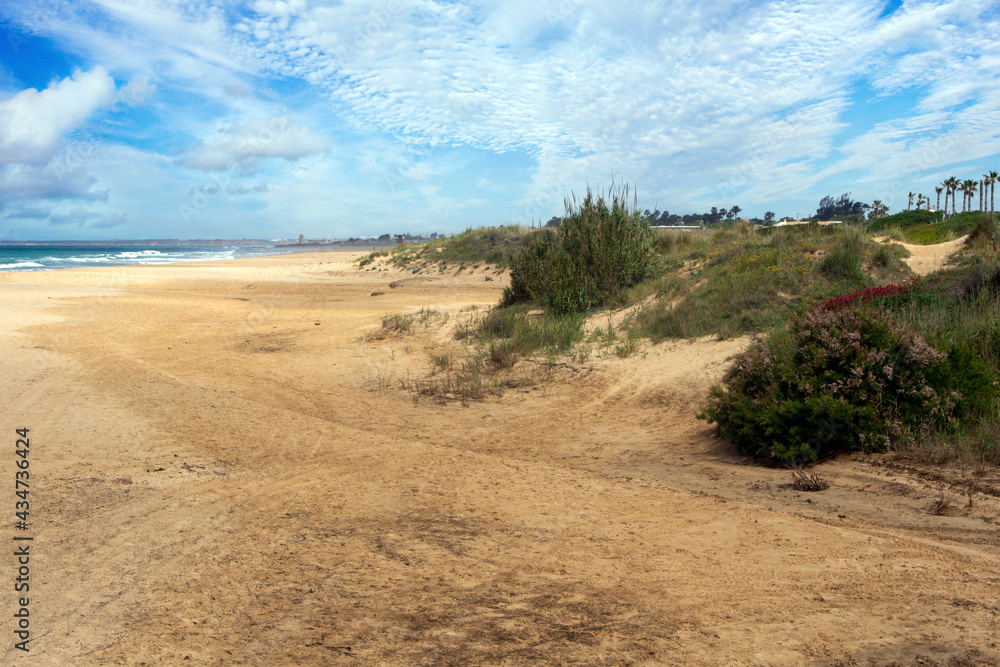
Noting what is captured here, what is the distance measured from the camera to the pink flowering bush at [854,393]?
5441 millimetres

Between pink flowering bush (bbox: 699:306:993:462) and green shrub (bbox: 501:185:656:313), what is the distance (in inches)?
270

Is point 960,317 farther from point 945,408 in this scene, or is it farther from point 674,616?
point 674,616

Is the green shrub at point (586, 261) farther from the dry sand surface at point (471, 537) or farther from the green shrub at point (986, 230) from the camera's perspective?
the green shrub at point (986, 230)

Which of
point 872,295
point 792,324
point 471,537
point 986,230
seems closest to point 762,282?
point 872,295

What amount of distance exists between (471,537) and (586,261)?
1025 centimetres

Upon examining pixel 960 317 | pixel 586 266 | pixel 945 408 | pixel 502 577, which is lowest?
pixel 502 577

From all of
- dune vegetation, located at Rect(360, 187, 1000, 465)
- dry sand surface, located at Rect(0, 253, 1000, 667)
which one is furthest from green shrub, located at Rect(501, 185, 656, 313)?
dry sand surface, located at Rect(0, 253, 1000, 667)

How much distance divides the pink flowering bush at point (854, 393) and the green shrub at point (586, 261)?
270 inches

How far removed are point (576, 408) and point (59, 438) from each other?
6.14 m

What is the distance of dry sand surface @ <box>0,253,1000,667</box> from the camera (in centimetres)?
296

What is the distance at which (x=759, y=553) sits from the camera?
3.80m

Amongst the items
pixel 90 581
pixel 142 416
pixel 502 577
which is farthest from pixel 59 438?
pixel 502 577

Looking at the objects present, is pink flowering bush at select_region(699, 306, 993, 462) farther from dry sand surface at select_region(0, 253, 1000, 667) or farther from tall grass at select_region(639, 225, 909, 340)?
tall grass at select_region(639, 225, 909, 340)

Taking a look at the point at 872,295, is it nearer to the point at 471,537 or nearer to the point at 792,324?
the point at 792,324
